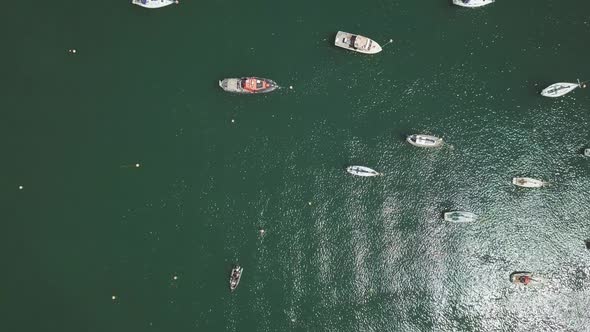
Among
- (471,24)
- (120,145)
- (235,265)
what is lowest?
(235,265)

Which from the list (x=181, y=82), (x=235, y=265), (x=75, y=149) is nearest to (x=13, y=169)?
(x=75, y=149)

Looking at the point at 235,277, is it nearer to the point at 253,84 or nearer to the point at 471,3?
the point at 253,84

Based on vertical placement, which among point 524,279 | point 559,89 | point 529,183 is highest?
point 559,89

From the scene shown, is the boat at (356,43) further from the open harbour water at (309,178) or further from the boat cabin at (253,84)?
the boat cabin at (253,84)

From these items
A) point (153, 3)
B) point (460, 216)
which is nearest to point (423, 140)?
point (460, 216)

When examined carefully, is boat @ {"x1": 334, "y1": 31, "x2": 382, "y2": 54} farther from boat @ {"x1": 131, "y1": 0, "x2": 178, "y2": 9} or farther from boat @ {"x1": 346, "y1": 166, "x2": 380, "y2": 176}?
boat @ {"x1": 131, "y1": 0, "x2": 178, "y2": 9}

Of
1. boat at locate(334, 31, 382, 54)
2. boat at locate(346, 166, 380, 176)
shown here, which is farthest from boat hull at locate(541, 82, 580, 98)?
boat at locate(346, 166, 380, 176)

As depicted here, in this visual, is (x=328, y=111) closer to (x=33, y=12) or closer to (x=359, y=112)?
(x=359, y=112)
